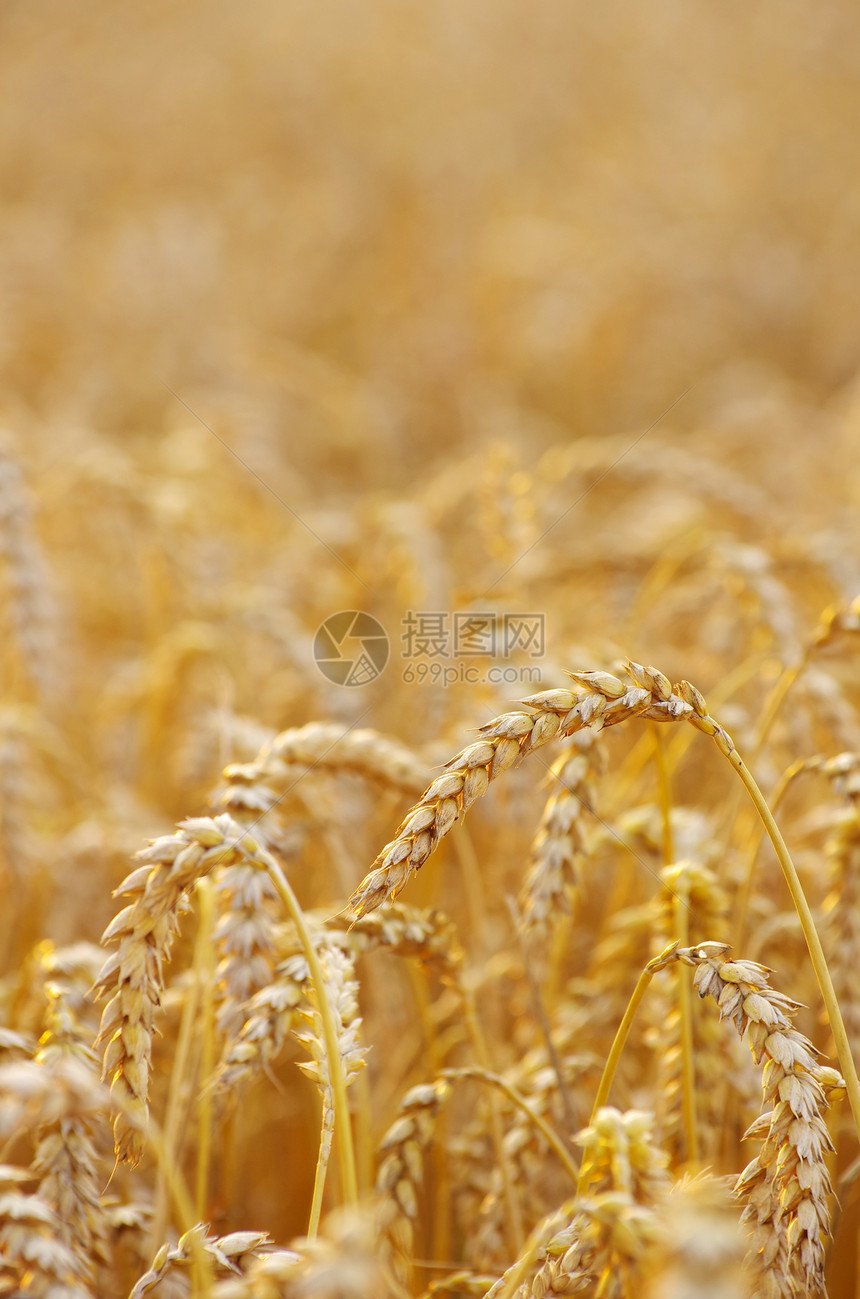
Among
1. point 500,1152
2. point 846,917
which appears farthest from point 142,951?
point 846,917

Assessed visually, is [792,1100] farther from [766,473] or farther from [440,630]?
[766,473]

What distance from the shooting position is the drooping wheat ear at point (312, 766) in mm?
896

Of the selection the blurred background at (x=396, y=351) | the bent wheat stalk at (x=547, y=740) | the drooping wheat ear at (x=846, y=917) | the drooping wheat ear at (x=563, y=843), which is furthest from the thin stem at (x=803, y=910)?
the blurred background at (x=396, y=351)

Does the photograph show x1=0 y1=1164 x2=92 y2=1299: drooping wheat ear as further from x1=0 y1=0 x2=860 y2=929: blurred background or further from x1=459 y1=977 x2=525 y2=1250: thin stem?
x1=0 y1=0 x2=860 y2=929: blurred background

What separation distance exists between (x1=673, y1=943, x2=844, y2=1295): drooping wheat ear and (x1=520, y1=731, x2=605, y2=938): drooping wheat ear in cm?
23

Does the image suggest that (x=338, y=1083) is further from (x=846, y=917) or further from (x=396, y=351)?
(x=396, y=351)

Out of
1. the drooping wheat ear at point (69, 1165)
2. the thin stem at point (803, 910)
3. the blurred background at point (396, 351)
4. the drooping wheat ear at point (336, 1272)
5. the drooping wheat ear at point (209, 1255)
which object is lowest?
the drooping wheat ear at point (209, 1255)

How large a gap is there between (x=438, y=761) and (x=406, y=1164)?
52 cm

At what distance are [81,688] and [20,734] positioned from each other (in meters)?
0.85

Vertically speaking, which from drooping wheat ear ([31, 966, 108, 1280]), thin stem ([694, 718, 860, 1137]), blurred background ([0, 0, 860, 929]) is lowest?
drooping wheat ear ([31, 966, 108, 1280])

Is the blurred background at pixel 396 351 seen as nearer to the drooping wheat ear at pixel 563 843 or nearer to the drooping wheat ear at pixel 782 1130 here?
the drooping wheat ear at pixel 563 843

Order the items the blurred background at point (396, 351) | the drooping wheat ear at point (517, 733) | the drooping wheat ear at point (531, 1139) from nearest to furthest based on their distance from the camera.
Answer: the drooping wheat ear at point (517, 733), the drooping wheat ear at point (531, 1139), the blurred background at point (396, 351)

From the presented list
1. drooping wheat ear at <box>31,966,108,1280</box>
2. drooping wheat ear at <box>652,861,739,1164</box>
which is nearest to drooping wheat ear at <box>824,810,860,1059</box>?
drooping wheat ear at <box>652,861,739,1164</box>

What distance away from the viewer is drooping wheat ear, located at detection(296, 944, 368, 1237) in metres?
0.66
